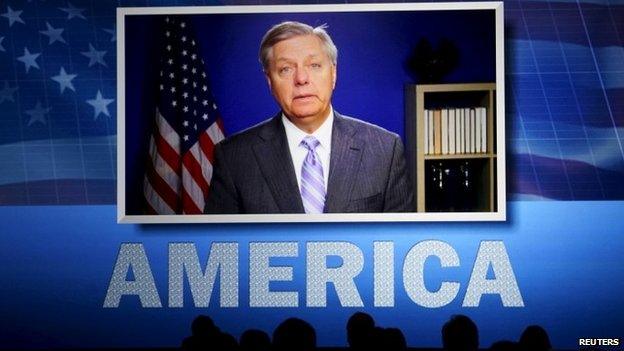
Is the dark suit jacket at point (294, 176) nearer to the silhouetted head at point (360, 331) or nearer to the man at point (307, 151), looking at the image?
the man at point (307, 151)

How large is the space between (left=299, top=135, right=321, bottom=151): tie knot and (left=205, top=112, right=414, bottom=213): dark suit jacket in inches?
3.9

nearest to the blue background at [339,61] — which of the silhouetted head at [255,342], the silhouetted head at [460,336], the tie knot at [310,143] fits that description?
the tie knot at [310,143]

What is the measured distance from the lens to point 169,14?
705cm

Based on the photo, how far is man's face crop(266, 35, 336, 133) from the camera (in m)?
7.01

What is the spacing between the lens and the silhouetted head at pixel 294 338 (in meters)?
4.32

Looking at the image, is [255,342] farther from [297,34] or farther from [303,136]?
[297,34]

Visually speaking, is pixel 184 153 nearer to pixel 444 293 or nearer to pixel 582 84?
pixel 444 293

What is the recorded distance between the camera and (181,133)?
7.09 meters

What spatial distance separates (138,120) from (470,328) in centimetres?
326

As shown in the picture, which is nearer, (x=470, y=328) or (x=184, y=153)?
(x=470, y=328)

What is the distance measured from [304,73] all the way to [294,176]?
63 centimetres

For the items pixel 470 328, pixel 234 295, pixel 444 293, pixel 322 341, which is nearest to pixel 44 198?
pixel 234 295

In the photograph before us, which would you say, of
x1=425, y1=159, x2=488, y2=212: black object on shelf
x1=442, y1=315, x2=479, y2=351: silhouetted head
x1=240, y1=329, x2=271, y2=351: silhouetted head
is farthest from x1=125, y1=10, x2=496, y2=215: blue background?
x1=240, y1=329, x2=271, y2=351: silhouetted head

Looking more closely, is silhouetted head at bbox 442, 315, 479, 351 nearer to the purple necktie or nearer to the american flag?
the purple necktie
